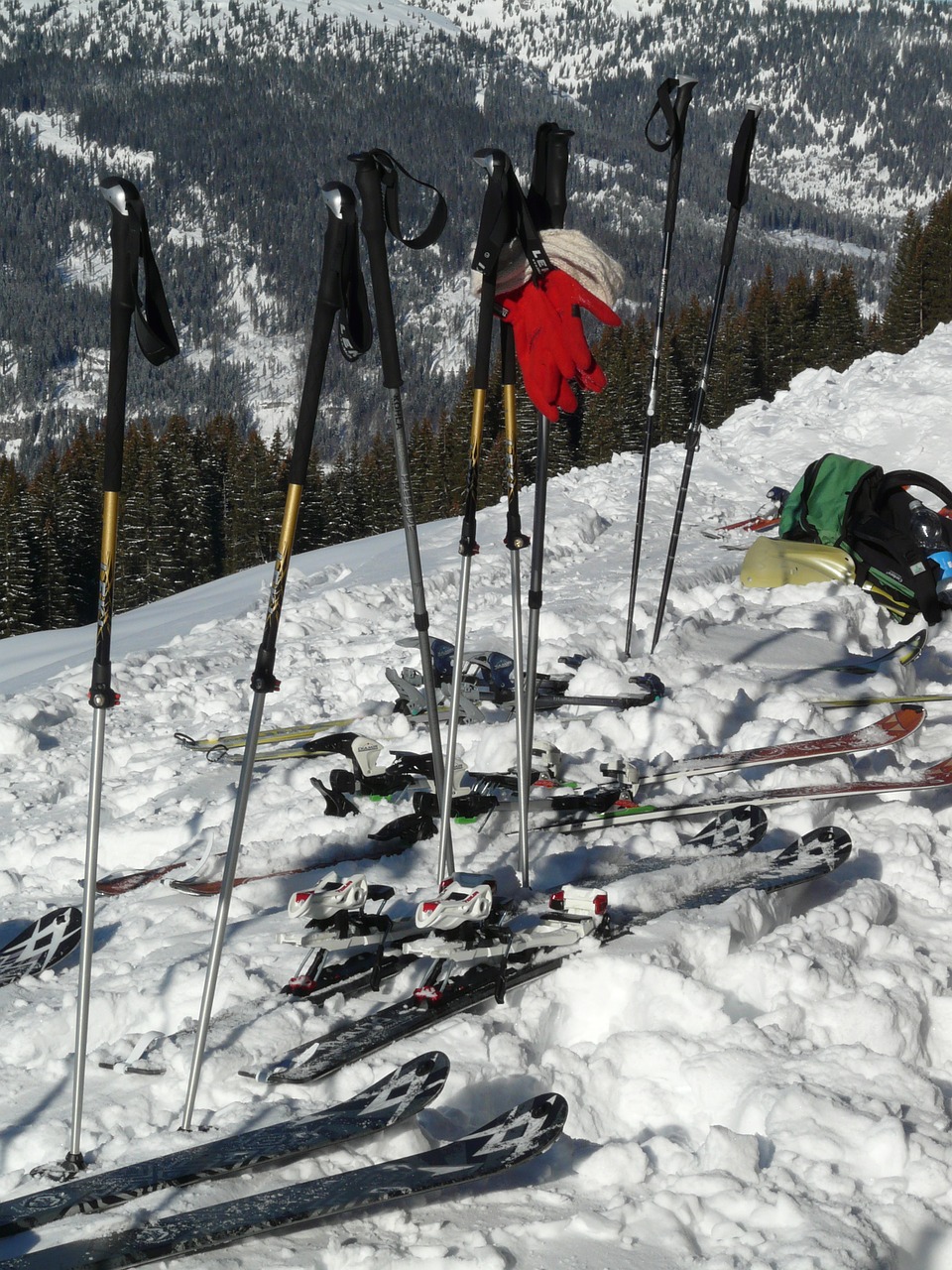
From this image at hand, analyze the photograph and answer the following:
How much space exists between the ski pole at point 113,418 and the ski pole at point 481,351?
4.73 ft

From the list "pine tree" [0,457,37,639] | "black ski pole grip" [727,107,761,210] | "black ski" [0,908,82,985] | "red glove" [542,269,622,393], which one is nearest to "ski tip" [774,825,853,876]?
"red glove" [542,269,622,393]

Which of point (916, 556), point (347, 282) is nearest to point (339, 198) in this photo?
point (347, 282)

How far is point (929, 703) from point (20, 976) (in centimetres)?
646

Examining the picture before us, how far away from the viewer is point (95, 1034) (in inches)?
170

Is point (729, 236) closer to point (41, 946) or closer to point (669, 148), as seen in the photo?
point (669, 148)

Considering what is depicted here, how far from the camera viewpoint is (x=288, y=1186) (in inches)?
123

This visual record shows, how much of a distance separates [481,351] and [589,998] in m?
2.70

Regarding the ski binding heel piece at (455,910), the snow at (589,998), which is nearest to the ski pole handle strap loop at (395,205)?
the ski binding heel piece at (455,910)

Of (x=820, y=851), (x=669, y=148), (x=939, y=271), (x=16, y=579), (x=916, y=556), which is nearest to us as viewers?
(x=820, y=851)

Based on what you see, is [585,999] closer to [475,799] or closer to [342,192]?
[475,799]

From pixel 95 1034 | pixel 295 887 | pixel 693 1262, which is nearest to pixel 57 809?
pixel 295 887

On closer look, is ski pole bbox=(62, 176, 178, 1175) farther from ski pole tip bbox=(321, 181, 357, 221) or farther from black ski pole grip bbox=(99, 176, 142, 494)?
ski pole tip bbox=(321, 181, 357, 221)

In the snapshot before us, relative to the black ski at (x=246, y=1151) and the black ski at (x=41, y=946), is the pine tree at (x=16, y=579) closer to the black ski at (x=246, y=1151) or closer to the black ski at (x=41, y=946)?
the black ski at (x=41, y=946)

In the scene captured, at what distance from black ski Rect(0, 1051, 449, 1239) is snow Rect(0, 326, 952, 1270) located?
5 centimetres
